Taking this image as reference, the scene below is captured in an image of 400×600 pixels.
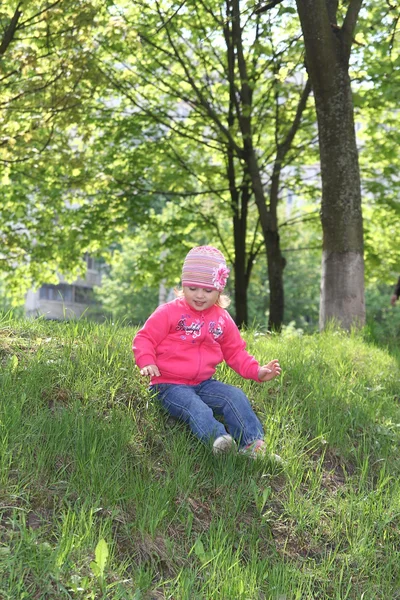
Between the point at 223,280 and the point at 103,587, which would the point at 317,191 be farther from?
the point at 103,587

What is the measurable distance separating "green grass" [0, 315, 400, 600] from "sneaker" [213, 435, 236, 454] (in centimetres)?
7

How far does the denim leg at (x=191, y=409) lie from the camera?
4.08m

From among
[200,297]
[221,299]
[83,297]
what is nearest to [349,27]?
[221,299]

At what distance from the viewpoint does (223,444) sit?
396cm

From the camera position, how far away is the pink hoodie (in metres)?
4.44

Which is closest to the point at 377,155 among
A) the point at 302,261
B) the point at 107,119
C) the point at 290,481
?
the point at 107,119

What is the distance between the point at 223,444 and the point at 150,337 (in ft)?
2.80

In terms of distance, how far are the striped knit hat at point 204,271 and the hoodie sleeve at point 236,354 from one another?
33 cm

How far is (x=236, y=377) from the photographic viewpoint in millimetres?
4965

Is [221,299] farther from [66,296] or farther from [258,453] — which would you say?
[66,296]

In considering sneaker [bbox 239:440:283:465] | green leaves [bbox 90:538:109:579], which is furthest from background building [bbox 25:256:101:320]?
green leaves [bbox 90:538:109:579]

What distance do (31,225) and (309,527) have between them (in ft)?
45.4

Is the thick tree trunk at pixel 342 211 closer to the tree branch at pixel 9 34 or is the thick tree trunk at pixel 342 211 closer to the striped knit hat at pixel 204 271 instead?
the striped knit hat at pixel 204 271

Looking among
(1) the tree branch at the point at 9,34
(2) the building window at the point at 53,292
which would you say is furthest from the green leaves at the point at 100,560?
(2) the building window at the point at 53,292
